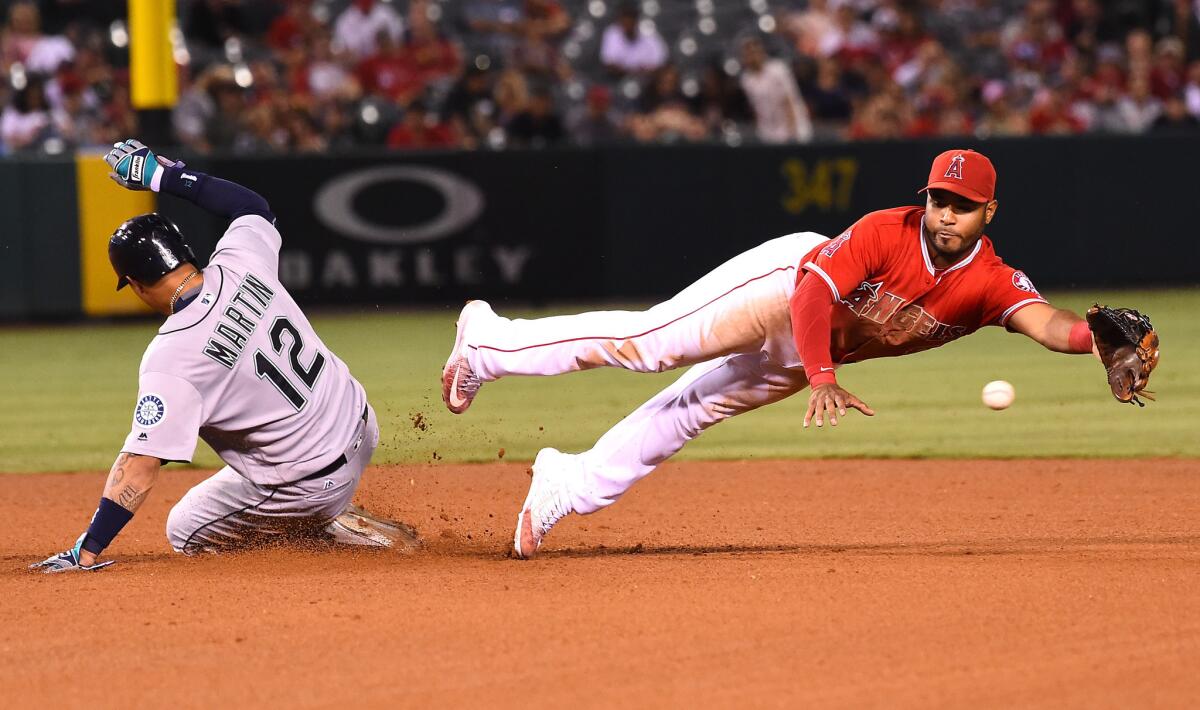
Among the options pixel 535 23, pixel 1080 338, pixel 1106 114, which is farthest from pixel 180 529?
pixel 1106 114

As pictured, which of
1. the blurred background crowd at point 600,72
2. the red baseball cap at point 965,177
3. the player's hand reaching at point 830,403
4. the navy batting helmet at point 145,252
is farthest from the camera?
the blurred background crowd at point 600,72

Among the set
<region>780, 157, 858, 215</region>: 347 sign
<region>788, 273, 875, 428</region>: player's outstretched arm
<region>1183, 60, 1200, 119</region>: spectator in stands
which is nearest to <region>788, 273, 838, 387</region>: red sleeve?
<region>788, 273, 875, 428</region>: player's outstretched arm

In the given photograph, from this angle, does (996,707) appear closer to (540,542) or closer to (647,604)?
(647,604)

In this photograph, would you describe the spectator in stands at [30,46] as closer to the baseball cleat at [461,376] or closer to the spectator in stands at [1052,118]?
the spectator in stands at [1052,118]

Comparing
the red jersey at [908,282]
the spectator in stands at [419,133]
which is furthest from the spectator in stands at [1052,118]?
the red jersey at [908,282]

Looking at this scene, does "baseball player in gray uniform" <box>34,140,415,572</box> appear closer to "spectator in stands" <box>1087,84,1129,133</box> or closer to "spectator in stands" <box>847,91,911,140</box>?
"spectator in stands" <box>847,91,911,140</box>

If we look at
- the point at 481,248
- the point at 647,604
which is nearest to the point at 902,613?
the point at 647,604

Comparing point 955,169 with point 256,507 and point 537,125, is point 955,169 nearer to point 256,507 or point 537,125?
point 256,507
